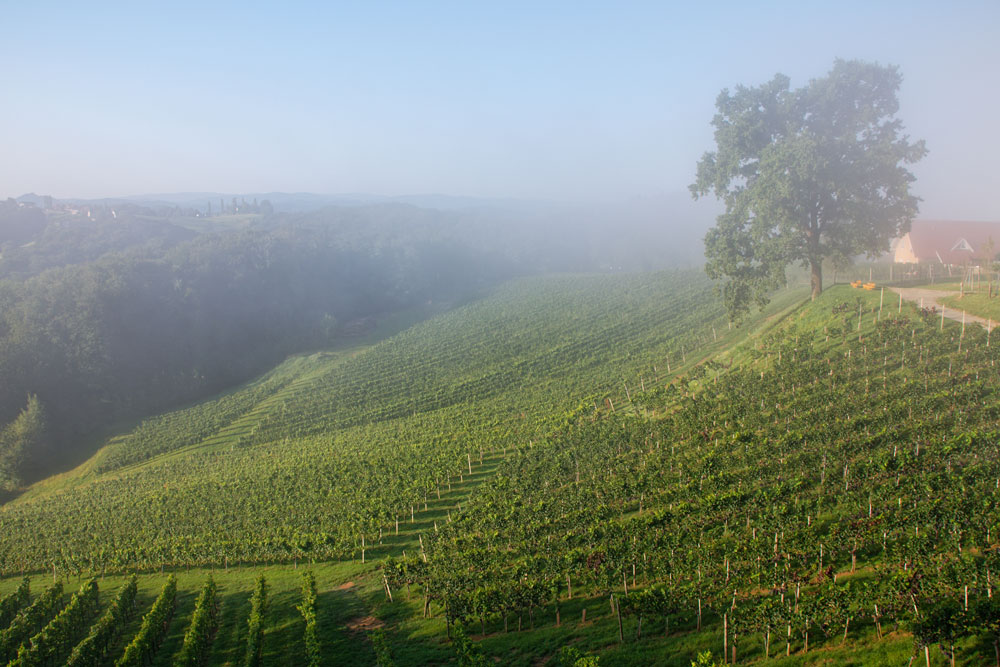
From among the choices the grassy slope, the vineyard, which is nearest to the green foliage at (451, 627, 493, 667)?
the vineyard

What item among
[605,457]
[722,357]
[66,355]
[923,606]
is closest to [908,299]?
[722,357]

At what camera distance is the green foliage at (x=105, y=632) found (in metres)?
15.0

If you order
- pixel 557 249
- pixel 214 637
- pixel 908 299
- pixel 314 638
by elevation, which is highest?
pixel 557 249

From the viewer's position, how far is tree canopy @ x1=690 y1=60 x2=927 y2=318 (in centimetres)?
2919

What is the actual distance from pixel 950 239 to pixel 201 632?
190 feet

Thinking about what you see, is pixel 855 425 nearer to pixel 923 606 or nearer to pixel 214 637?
pixel 923 606

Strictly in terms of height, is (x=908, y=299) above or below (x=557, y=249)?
below

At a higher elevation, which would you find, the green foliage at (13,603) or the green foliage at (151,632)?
the green foliage at (151,632)

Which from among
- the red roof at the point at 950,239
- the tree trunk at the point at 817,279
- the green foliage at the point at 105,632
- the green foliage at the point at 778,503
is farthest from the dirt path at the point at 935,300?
the green foliage at the point at 105,632

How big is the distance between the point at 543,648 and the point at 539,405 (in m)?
19.3

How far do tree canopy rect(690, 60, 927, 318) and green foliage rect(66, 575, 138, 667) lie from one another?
29.0 m

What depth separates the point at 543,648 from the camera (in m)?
13.2

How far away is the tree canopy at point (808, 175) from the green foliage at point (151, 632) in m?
28.0

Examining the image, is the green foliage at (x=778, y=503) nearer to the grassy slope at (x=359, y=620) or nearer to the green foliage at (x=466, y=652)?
the grassy slope at (x=359, y=620)
